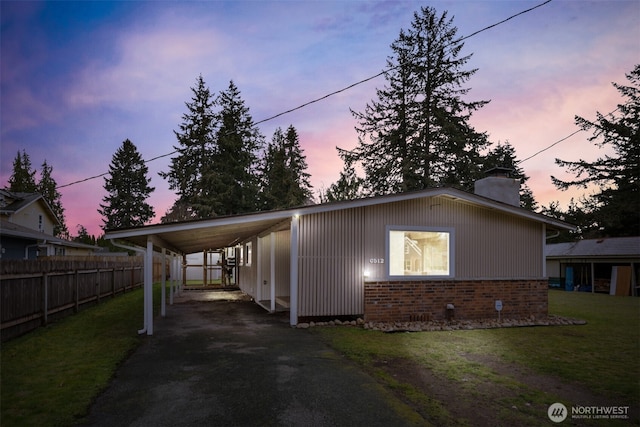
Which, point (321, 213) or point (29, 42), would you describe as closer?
point (321, 213)

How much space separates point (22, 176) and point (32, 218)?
28.4 meters

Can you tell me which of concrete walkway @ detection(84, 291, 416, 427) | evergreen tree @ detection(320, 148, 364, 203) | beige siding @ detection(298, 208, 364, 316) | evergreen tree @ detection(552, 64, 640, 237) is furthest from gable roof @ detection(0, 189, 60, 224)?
evergreen tree @ detection(552, 64, 640, 237)

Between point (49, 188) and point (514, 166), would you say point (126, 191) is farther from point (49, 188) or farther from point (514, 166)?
point (514, 166)

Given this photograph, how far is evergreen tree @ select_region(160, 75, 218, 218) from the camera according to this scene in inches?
1227

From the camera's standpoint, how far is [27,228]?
65.7ft

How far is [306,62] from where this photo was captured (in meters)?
12.8

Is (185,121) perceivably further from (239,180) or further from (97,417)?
(97,417)

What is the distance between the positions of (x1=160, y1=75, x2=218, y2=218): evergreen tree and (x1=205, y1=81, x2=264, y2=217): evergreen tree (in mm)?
630

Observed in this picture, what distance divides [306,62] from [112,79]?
7310 millimetres

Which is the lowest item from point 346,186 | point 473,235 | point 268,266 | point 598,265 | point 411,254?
point 598,265

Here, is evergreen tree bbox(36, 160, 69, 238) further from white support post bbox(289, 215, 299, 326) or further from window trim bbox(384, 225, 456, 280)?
window trim bbox(384, 225, 456, 280)

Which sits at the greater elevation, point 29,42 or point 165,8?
point 165,8

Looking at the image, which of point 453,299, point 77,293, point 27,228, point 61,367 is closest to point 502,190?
point 453,299

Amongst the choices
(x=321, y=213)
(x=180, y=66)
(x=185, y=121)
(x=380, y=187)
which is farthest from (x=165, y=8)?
(x=185, y=121)
